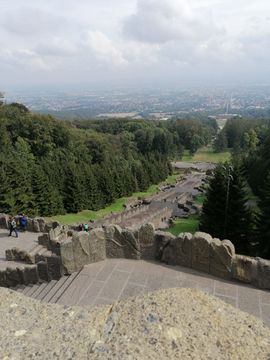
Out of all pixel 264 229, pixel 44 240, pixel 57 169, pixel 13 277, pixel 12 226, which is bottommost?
pixel 57 169

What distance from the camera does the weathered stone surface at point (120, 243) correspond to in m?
10.9

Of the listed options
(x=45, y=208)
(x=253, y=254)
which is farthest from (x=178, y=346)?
(x=45, y=208)

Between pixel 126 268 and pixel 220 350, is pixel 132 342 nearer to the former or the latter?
pixel 220 350

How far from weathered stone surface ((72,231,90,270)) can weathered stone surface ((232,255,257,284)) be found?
14.8ft

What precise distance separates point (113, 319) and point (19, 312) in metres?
2.57

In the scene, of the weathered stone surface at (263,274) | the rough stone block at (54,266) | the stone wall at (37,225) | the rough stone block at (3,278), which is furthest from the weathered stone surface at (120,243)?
the stone wall at (37,225)

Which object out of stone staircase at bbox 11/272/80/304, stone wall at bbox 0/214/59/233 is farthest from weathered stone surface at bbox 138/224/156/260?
stone wall at bbox 0/214/59/233

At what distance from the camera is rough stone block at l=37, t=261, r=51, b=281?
11562mm

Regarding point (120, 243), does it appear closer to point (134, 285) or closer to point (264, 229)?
point (134, 285)

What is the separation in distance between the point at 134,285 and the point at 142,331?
2464mm

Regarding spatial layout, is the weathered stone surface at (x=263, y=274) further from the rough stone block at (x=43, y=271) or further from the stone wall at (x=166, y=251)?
the rough stone block at (x=43, y=271)

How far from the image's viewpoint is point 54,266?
1112cm

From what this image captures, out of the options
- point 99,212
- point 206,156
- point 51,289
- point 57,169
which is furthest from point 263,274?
point 206,156

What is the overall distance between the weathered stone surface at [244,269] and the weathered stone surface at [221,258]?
0.45 ft
